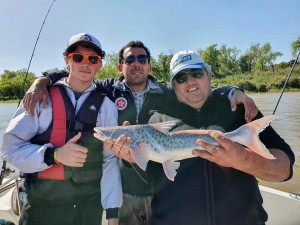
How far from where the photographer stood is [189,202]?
266 cm

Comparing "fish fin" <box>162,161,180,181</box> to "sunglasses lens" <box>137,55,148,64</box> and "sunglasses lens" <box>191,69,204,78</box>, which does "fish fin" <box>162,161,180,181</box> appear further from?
"sunglasses lens" <box>137,55,148,64</box>

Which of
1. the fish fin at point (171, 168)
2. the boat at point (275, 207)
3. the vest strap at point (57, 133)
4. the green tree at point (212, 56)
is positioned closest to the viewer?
the fish fin at point (171, 168)

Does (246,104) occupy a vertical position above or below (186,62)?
below

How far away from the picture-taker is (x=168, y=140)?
9.16 ft

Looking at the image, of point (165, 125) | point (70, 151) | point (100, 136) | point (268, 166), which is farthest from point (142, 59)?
point (268, 166)

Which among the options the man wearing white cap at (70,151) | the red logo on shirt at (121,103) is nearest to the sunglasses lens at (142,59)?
the red logo on shirt at (121,103)

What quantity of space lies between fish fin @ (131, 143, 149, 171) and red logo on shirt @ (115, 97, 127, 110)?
1129 mm

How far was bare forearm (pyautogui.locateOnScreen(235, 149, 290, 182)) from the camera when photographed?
8.17 feet

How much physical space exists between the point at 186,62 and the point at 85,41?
3.81 feet

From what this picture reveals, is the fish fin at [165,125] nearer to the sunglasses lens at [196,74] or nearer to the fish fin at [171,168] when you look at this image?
the fish fin at [171,168]

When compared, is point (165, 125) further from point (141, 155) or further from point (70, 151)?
point (70, 151)

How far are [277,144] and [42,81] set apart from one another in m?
2.59

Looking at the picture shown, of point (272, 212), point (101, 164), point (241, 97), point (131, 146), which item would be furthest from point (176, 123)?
point (272, 212)

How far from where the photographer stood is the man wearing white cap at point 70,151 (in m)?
2.87
